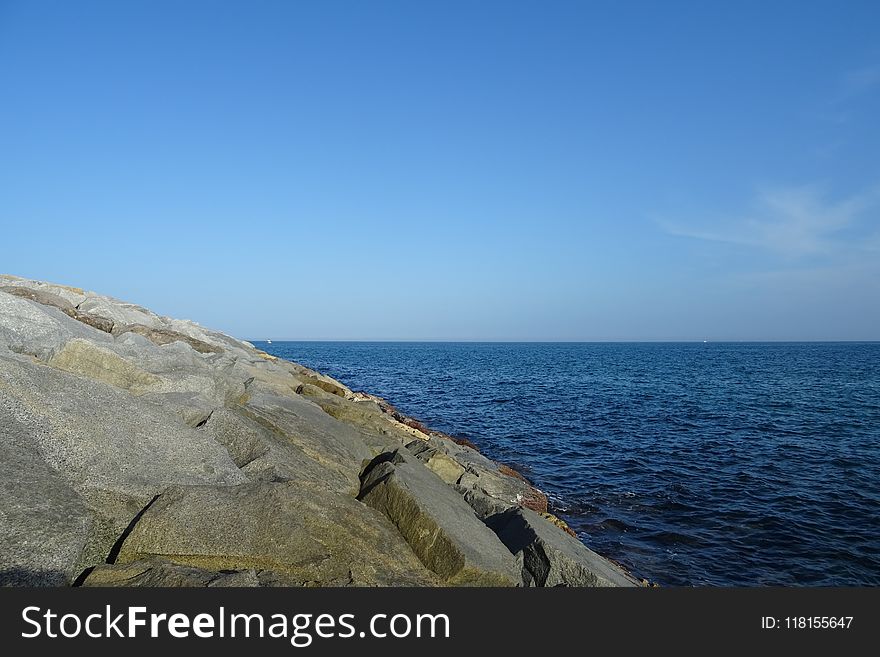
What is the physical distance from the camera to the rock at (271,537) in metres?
5.55

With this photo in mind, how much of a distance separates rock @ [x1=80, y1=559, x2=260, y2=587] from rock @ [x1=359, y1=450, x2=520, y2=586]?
246cm

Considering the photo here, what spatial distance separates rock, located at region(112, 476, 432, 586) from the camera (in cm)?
555

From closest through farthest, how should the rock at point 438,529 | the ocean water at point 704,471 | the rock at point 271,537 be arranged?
the rock at point 271,537 < the rock at point 438,529 < the ocean water at point 704,471

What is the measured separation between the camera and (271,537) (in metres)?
5.86

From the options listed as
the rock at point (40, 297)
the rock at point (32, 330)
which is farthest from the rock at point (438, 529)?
the rock at point (40, 297)

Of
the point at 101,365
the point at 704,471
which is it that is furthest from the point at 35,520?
the point at 704,471

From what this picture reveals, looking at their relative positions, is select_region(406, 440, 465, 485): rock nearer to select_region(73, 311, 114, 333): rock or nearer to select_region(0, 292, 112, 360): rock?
select_region(0, 292, 112, 360): rock

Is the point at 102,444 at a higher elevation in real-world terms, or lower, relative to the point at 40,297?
lower

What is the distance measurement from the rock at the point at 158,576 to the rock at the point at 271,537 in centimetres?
28

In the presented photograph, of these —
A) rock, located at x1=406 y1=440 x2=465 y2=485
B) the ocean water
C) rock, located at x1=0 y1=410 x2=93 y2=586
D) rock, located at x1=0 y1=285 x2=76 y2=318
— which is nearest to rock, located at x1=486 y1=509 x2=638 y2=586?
rock, located at x1=406 y1=440 x2=465 y2=485

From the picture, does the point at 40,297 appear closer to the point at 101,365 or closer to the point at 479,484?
the point at 101,365

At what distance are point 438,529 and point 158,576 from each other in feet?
11.3

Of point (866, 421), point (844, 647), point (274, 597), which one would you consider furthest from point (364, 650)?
point (866, 421)

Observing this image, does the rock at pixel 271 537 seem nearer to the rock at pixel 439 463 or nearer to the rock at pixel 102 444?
the rock at pixel 102 444
